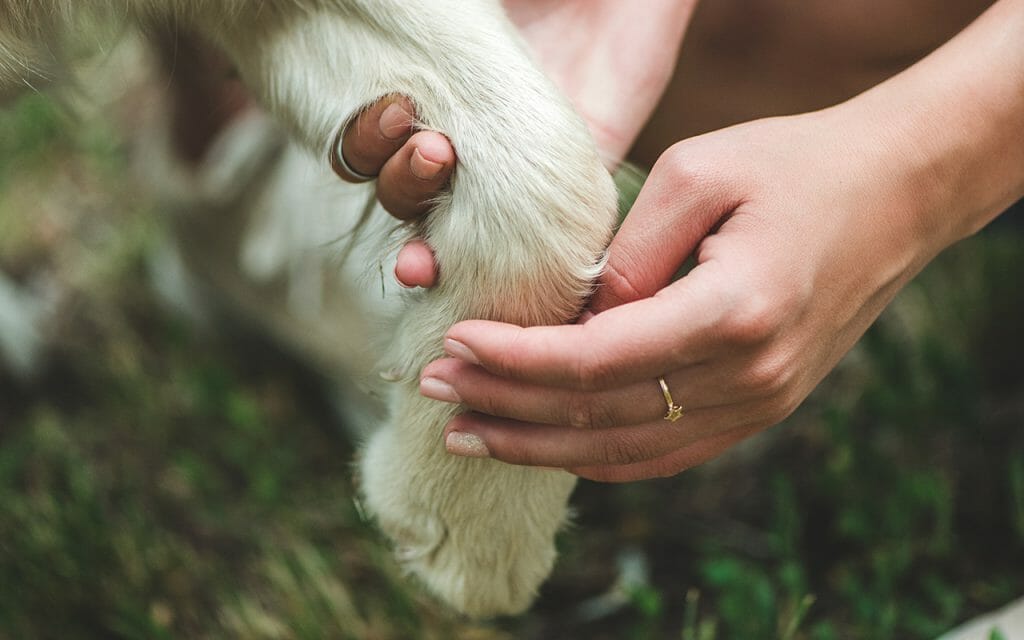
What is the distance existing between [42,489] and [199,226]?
0.42 m

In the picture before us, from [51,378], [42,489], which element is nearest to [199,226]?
[51,378]

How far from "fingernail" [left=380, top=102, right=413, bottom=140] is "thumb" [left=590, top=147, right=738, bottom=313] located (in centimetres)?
17

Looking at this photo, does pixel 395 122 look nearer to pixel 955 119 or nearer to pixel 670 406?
pixel 670 406

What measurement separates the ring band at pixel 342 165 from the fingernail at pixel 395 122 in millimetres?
54

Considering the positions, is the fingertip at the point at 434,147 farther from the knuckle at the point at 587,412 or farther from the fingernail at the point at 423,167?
the knuckle at the point at 587,412


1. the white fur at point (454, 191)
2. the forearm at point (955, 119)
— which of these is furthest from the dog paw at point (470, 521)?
the forearm at point (955, 119)

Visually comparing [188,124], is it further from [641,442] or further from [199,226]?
[641,442]

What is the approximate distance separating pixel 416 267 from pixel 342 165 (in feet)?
0.49

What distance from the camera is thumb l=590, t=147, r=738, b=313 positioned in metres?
0.67

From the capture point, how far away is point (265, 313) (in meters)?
1.40

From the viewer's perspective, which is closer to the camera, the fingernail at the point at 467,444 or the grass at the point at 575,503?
the fingernail at the point at 467,444

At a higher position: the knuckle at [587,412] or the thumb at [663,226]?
the thumb at [663,226]

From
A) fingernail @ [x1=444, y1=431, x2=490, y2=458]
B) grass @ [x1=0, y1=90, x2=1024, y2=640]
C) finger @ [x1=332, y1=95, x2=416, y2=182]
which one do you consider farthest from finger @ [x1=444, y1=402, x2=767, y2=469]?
grass @ [x1=0, y1=90, x2=1024, y2=640]

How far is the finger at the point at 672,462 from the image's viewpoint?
724 mm
